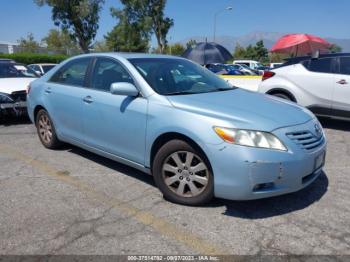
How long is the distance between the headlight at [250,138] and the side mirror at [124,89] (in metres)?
1.12

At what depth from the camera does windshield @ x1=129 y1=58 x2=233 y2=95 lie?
12.9 ft

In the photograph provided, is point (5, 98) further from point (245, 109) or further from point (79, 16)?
point (79, 16)

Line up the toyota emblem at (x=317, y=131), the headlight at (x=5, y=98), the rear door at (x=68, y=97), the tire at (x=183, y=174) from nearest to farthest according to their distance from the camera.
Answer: the tire at (x=183, y=174) → the toyota emblem at (x=317, y=131) → the rear door at (x=68, y=97) → the headlight at (x=5, y=98)

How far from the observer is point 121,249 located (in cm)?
283

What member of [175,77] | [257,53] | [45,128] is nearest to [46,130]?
[45,128]

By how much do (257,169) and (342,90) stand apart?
4522 mm

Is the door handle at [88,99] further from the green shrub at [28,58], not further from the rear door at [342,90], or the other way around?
the green shrub at [28,58]

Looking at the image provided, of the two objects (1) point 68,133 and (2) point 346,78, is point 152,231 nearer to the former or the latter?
(1) point 68,133

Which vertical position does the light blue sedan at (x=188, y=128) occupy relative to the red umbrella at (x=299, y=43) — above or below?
below

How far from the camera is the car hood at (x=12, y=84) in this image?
7523 millimetres

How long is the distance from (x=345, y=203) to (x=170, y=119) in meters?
2.02

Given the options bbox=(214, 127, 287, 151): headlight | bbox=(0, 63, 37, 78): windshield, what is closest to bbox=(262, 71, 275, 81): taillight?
bbox=(214, 127, 287, 151): headlight

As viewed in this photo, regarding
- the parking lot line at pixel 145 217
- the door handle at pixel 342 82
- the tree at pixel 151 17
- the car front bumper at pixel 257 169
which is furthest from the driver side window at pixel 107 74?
the tree at pixel 151 17

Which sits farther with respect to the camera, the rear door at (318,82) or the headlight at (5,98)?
the headlight at (5,98)
